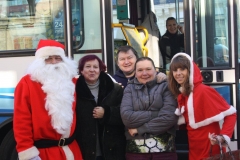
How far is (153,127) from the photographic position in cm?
353

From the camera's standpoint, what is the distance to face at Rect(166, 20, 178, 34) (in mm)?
6387

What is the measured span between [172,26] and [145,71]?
290cm

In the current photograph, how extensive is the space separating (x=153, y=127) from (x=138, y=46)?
2493mm

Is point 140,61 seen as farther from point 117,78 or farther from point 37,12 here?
point 37,12

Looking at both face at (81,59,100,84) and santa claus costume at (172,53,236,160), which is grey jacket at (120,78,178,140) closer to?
santa claus costume at (172,53,236,160)

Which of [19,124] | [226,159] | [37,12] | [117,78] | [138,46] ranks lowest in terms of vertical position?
[226,159]

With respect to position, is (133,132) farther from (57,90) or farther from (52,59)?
(52,59)

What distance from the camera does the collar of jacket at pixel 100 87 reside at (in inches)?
145

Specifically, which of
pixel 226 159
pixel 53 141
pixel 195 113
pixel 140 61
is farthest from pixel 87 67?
pixel 226 159

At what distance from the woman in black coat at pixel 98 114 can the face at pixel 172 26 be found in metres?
2.78

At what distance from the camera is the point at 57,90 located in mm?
3514

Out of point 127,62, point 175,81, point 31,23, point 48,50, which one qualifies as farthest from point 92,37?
point 175,81

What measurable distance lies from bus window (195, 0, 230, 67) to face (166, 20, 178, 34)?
5.95ft

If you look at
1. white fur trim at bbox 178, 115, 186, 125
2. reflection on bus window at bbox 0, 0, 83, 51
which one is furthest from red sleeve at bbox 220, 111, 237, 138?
reflection on bus window at bbox 0, 0, 83, 51
